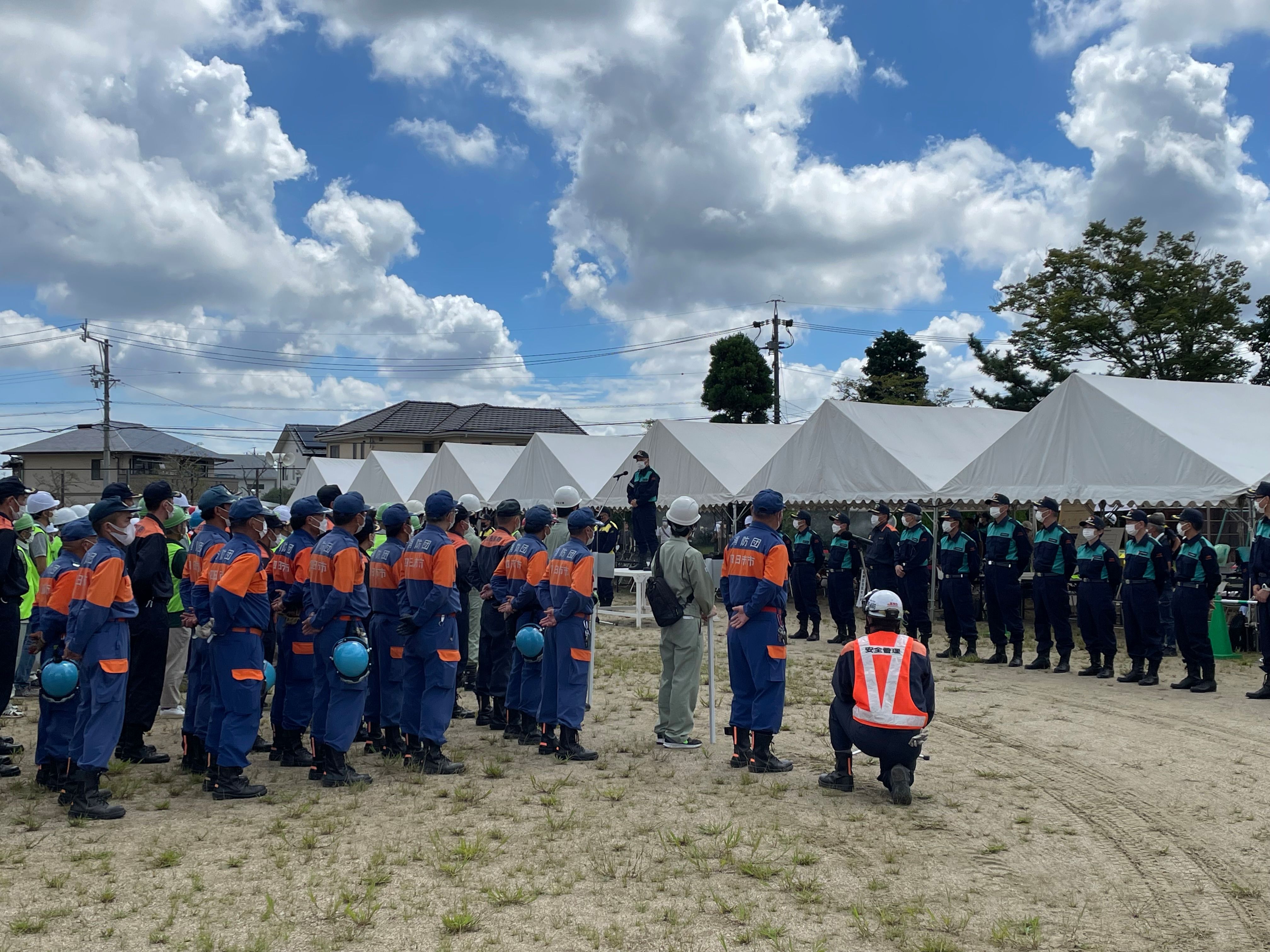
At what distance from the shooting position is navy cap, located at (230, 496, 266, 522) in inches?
250

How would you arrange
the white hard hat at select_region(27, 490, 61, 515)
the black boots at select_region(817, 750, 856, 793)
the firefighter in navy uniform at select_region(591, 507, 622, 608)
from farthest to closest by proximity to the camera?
the firefighter in navy uniform at select_region(591, 507, 622, 608), the white hard hat at select_region(27, 490, 61, 515), the black boots at select_region(817, 750, 856, 793)

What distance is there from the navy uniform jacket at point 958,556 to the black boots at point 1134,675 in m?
2.34

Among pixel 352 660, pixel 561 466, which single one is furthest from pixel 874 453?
pixel 352 660

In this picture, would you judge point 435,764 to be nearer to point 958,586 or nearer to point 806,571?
point 958,586

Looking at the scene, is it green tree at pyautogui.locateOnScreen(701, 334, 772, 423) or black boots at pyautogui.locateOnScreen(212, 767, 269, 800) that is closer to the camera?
black boots at pyautogui.locateOnScreen(212, 767, 269, 800)

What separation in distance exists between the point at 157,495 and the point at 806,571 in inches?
410

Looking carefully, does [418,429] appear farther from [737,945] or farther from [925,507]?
[737,945]

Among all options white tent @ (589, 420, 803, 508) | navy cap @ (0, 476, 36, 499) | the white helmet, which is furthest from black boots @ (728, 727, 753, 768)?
white tent @ (589, 420, 803, 508)

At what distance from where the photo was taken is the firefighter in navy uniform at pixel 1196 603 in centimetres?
1036

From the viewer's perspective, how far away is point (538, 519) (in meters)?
7.91

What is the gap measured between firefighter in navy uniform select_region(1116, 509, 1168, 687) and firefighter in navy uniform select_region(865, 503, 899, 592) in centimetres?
330

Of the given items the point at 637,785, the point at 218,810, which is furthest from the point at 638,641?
the point at 218,810

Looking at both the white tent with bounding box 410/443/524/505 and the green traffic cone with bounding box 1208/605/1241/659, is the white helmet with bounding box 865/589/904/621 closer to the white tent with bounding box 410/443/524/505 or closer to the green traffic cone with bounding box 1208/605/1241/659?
the green traffic cone with bounding box 1208/605/1241/659

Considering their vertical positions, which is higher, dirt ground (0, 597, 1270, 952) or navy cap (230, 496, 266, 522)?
navy cap (230, 496, 266, 522)
